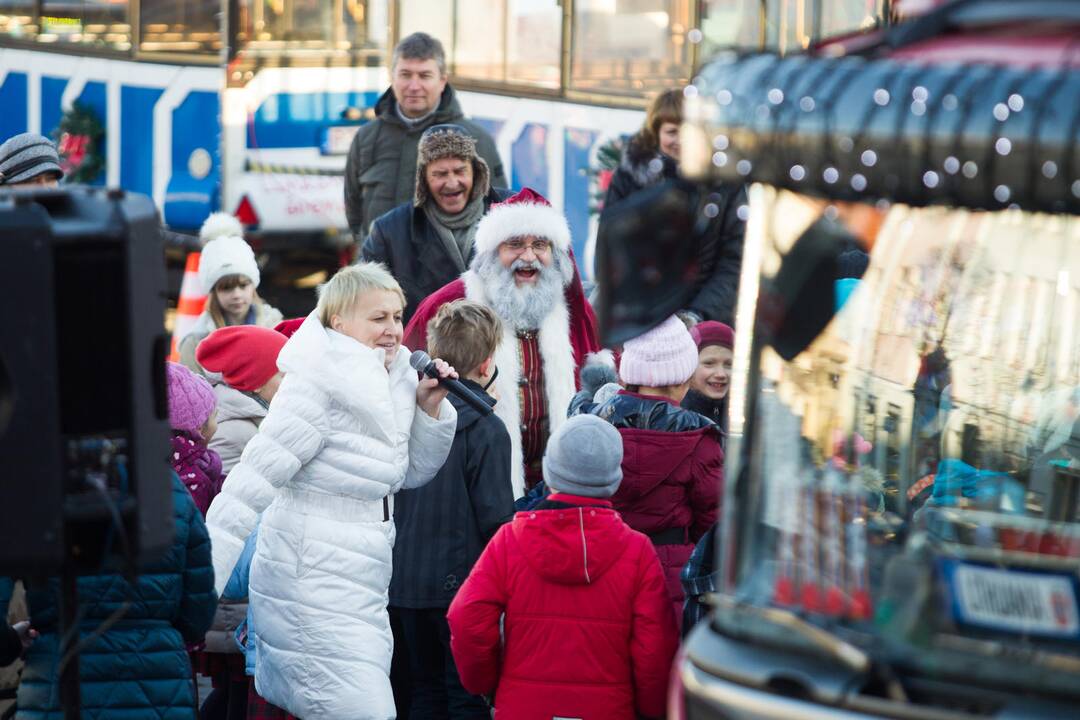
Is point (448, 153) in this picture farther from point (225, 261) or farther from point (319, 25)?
point (319, 25)

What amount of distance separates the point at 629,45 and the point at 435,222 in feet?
16.8

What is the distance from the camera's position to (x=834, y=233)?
14.8 feet

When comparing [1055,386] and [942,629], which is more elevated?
[1055,386]

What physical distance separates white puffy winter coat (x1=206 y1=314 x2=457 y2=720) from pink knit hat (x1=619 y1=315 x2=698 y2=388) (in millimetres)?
890

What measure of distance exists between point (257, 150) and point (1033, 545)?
32.9 feet

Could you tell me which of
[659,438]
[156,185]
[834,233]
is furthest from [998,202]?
[156,185]

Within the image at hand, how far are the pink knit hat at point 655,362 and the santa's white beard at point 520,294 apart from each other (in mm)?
1231

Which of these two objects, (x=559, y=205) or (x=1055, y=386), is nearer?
(x=1055, y=386)

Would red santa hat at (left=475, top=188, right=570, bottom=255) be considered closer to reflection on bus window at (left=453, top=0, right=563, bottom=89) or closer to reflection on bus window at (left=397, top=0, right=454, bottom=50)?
reflection on bus window at (left=397, top=0, right=454, bottom=50)

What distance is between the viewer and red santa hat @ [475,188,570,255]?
8.47 m

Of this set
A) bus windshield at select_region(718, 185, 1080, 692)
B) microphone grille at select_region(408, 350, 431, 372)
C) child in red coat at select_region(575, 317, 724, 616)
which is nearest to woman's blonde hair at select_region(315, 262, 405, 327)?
microphone grille at select_region(408, 350, 431, 372)

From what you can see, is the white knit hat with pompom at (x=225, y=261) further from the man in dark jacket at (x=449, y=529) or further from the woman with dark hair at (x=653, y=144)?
the man in dark jacket at (x=449, y=529)

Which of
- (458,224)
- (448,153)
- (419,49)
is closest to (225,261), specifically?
(419,49)

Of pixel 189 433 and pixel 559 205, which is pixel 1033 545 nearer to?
pixel 189 433
